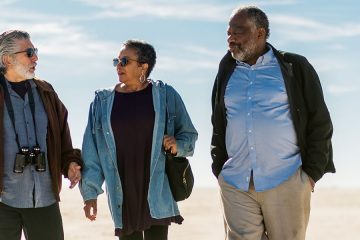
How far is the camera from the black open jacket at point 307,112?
6.73 meters

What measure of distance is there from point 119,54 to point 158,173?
44.0 inches

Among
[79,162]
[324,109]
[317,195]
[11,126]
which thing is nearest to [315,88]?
[324,109]

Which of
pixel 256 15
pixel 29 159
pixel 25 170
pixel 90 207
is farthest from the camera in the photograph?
pixel 90 207

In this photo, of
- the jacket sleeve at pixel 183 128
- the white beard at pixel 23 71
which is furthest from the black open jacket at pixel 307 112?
the white beard at pixel 23 71

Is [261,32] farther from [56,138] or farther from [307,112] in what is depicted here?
[56,138]

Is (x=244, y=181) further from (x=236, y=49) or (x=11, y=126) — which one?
(x=11, y=126)

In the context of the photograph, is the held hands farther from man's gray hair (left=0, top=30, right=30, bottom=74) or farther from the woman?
man's gray hair (left=0, top=30, right=30, bottom=74)

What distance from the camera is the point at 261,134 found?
6.67 metres

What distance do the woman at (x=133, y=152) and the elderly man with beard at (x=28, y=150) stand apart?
0.22 m

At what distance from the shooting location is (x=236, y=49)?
6.82 metres

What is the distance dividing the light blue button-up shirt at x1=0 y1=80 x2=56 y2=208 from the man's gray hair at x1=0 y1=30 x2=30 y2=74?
1.19 ft

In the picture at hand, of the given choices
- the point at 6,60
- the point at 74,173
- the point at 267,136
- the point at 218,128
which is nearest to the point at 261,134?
the point at 267,136

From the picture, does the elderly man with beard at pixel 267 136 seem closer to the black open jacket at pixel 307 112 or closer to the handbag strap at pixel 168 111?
the black open jacket at pixel 307 112

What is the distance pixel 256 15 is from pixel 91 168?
1.96m
